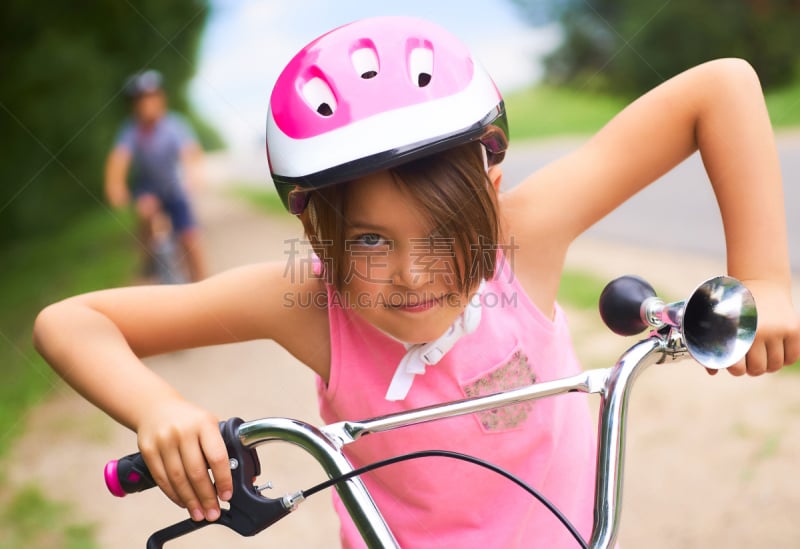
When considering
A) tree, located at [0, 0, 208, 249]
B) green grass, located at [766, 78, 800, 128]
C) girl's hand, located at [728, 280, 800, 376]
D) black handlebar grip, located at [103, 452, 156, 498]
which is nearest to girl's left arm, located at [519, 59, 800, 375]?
girl's hand, located at [728, 280, 800, 376]

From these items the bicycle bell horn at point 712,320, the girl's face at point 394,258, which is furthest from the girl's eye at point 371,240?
the bicycle bell horn at point 712,320

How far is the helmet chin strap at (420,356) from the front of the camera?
1667 millimetres

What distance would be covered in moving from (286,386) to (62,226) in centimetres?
1073

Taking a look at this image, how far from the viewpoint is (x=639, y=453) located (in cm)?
392

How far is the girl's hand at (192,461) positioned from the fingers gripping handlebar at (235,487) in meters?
0.01

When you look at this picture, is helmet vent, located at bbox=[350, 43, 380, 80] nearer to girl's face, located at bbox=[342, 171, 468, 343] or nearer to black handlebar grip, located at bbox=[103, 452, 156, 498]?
girl's face, located at bbox=[342, 171, 468, 343]

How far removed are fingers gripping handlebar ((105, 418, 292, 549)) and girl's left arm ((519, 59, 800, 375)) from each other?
81cm

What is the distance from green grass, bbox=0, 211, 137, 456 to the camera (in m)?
5.97

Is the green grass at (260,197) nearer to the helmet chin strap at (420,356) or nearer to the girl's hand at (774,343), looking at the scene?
the helmet chin strap at (420,356)

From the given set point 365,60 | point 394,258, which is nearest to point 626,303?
point 394,258

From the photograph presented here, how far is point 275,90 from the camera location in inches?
63.7

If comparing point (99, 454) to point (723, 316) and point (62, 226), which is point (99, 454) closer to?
point (723, 316)

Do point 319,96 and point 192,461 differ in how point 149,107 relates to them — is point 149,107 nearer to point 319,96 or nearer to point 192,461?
point 319,96

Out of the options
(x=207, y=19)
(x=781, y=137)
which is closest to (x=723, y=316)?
(x=781, y=137)
